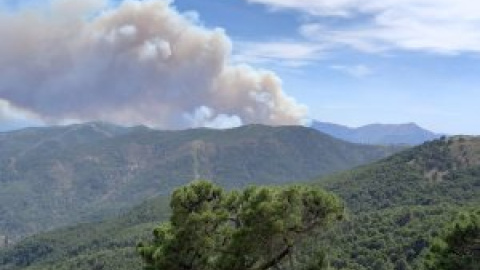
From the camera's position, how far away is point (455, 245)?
60688 millimetres

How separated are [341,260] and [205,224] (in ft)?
476

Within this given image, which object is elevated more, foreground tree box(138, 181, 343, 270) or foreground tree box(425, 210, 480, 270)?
foreground tree box(138, 181, 343, 270)

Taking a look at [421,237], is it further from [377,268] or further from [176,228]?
[176,228]

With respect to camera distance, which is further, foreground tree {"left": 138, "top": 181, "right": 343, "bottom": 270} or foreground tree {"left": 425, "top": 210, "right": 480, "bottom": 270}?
foreground tree {"left": 425, "top": 210, "right": 480, "bottom": 270}

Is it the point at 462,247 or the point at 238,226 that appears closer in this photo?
the point at 238,226

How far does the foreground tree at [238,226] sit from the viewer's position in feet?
143

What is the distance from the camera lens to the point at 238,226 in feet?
152

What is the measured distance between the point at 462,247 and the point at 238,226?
25659 millimetres

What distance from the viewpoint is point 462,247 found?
60.5 meters

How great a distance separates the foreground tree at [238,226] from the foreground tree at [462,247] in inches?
811

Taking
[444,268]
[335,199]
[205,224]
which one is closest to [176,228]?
[205,224]

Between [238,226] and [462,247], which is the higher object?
[238,226]

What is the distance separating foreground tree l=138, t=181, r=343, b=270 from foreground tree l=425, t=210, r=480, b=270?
67.6 ft

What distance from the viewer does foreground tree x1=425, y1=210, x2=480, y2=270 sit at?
5862cm
